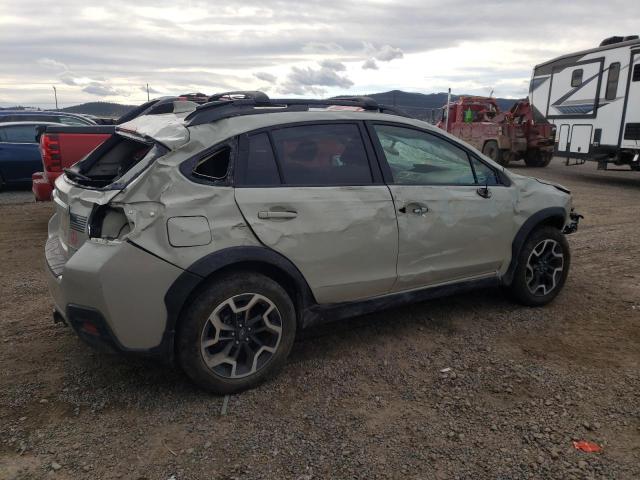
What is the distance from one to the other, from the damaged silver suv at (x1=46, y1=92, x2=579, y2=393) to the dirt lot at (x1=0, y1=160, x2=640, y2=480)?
0.35 metres

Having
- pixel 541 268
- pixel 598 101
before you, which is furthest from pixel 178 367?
pixel 598 101

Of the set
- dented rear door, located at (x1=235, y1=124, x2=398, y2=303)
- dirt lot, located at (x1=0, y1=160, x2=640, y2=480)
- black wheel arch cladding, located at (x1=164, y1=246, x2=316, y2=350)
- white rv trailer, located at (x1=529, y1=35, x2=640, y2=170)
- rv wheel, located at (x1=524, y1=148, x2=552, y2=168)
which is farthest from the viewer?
rv wheel, located at (x1=524, y1=148, x2=552, y2=168)

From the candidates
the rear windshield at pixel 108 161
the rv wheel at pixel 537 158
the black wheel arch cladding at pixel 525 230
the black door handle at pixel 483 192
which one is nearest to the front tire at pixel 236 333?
the rear windshield at pixel 108 161

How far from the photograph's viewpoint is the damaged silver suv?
2793 millimetres

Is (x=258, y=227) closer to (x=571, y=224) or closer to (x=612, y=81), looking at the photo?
(x=571, y=224)

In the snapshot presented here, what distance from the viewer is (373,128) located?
363cm

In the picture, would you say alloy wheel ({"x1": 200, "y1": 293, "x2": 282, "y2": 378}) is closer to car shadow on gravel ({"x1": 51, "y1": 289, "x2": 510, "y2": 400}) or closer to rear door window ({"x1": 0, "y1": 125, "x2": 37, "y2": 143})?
car shadow on gravel ({"x1": 51, "y1": 289, "x2": 510, "y2": 400})

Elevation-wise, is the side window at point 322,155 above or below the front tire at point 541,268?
above

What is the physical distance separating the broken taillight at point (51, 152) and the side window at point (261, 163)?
424 centimetres

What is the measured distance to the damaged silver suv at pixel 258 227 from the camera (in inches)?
110

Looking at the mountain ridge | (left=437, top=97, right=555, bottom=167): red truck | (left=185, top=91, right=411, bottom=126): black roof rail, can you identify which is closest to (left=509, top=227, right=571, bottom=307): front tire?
(left=185, top=91, right=411, bottom=126): black roof rail

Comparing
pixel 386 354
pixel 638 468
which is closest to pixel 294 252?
pixel 386 354

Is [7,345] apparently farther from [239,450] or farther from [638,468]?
[638,468]

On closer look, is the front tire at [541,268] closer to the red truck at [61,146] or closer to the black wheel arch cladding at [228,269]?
the black wheel arch cladding at [228,269]
